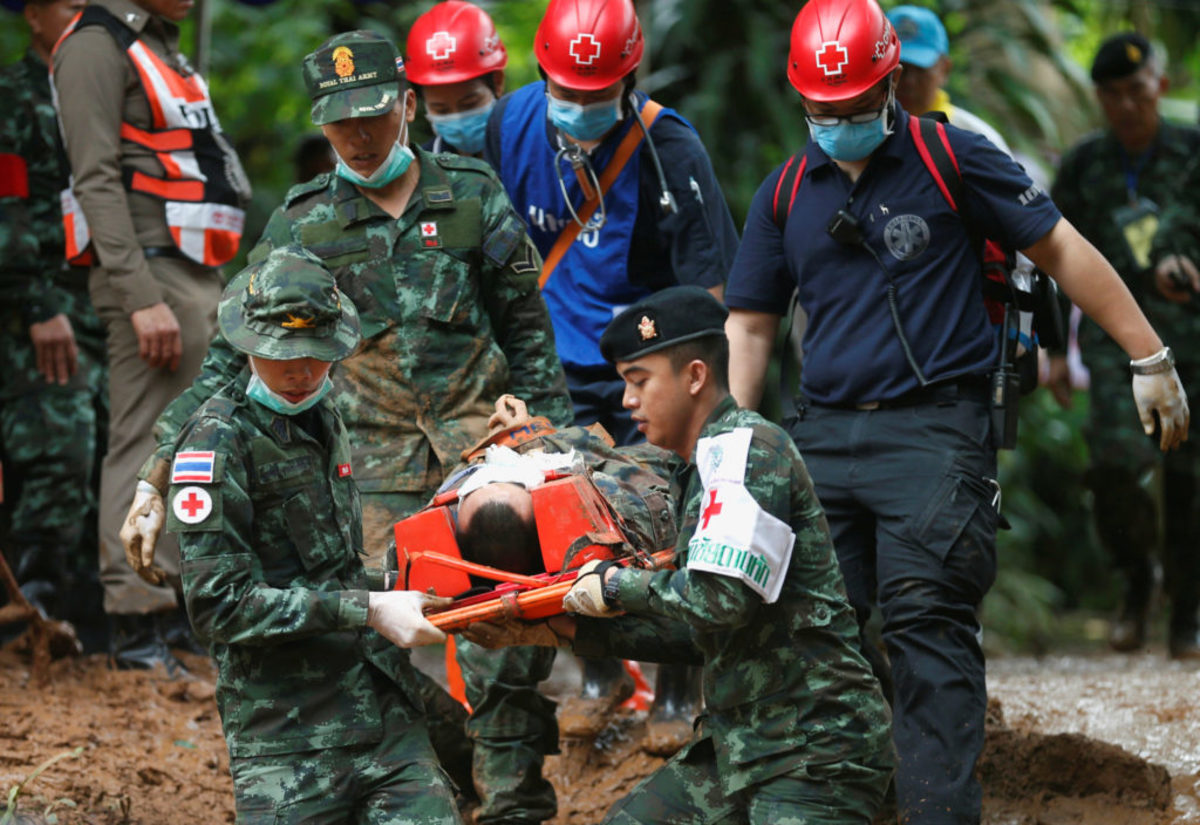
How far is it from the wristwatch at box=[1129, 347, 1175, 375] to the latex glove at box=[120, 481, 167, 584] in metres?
2.77

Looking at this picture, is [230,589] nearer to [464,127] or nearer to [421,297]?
[421,297]

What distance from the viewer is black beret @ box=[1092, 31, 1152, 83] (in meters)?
7.48

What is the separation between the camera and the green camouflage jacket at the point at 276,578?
3.74 m

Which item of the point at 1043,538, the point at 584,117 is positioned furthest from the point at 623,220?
the point at 1043,538

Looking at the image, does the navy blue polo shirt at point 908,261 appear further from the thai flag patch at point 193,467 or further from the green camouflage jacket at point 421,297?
the thai flag patch at point 193,467

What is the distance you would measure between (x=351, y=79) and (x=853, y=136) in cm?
154

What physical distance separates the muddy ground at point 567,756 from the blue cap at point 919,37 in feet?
8.70

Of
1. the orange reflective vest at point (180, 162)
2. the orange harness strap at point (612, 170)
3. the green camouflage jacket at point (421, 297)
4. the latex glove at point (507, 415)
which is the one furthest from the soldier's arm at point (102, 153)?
the latex glove at point (507, 415)

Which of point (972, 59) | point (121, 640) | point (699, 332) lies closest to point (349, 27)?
point (972, 59)

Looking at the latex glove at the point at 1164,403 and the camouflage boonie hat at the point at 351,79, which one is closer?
the latex glove at the point at 1164,403

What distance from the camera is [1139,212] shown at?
295 inches

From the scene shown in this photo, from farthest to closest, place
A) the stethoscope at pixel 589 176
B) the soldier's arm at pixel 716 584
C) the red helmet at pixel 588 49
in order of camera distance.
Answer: the stethoscope at pixel 589 176
the red helmet at pixel 588 49
the soldier's arm at pixel 716 584

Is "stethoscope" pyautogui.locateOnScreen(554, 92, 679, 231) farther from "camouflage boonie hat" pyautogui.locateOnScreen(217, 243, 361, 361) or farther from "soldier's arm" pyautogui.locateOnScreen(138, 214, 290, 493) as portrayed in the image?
"camouflage boonie hat" pyautogui.locateOnScreen(217, 243, 361, 361)

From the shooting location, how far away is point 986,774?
17.2ft
